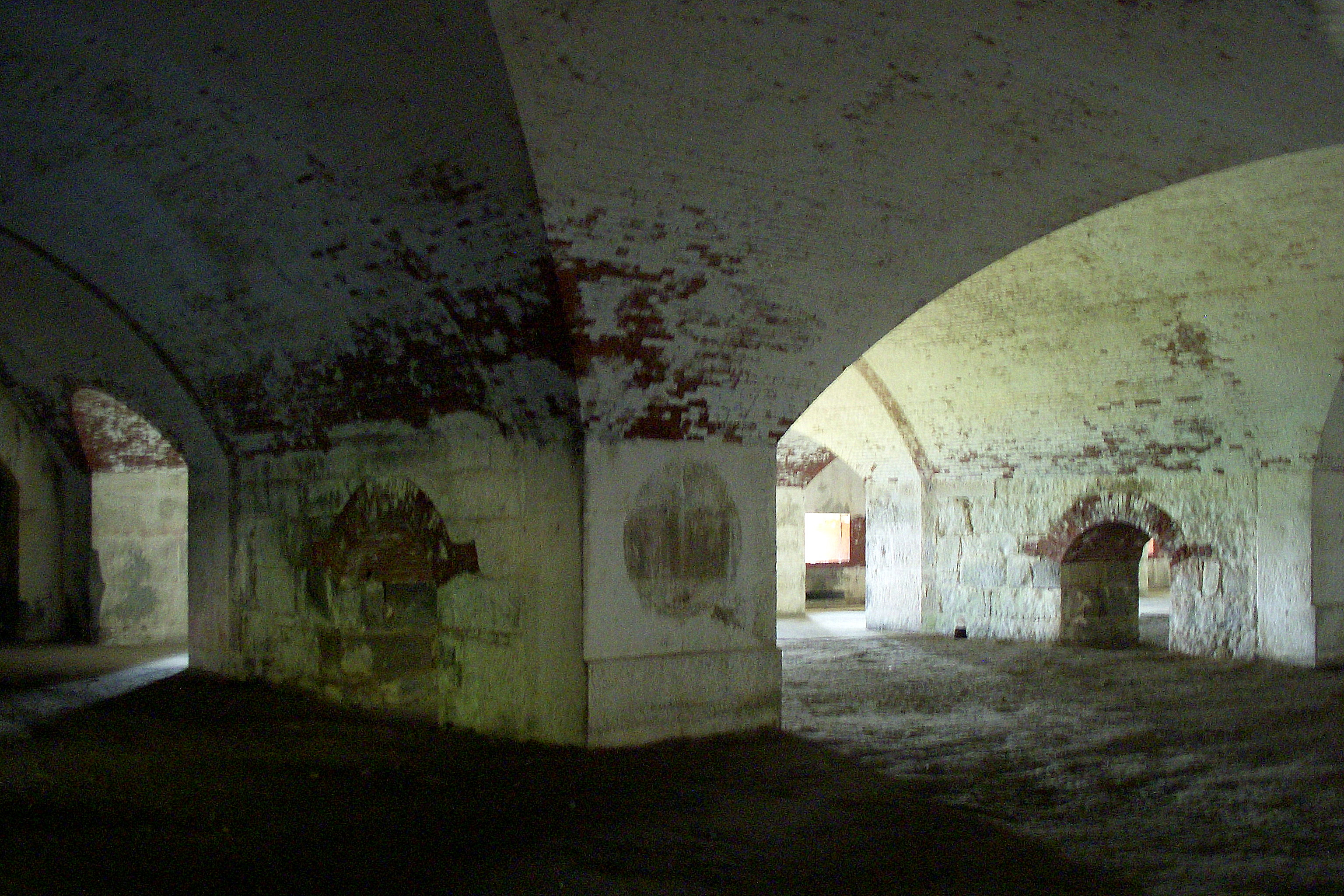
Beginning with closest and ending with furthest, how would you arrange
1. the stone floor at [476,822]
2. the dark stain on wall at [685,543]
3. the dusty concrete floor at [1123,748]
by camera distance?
1. the stone floor at [476,822]
2. the dusty concrete floor at [1123,748]
3. the dark stain on wall at [685,543]

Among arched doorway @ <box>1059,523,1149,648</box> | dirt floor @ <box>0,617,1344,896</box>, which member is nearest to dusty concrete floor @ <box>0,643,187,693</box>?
dirt floor @ <box>0,617,1344,896</box>

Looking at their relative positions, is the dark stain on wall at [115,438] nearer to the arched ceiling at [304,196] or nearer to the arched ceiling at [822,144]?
the arched ceiling at [304,196]

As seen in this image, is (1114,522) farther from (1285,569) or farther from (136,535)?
(136,535)

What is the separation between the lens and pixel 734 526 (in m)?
5.33

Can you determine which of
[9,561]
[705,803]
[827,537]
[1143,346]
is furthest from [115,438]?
[827,537]

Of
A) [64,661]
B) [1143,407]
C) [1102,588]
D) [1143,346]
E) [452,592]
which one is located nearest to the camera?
[452,592]

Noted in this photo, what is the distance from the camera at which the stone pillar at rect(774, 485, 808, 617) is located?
12.7m

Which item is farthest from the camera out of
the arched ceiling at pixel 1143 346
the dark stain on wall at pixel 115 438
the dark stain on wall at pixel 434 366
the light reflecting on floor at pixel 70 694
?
the dark stain on wall at pixel 115 438

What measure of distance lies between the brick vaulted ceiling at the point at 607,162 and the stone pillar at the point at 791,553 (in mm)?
7421

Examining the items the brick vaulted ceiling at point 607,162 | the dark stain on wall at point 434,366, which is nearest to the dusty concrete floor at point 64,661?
the dark stain on wall at point 434,366

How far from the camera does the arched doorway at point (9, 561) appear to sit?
9375mm

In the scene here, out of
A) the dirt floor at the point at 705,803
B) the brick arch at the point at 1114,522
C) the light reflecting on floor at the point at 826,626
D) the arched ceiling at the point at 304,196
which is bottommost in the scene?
the light reflecting on floor at the point at 826,626

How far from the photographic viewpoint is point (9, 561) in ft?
31.2

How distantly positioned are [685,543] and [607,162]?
1.99 meters
